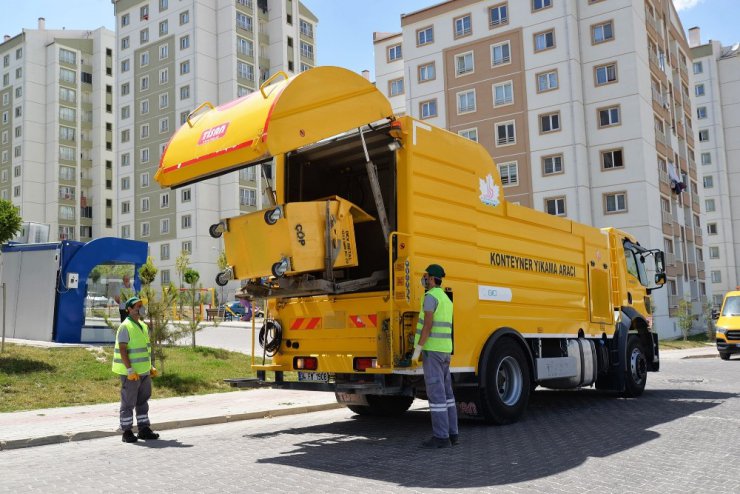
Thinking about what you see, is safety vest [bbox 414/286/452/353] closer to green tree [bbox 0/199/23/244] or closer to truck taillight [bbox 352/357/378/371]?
truck taillight [bbox 352/357/378/371]

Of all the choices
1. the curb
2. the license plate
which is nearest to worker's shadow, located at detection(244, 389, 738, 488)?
the license plate

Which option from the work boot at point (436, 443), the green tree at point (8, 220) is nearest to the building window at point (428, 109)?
the green tree at point (8, 220)

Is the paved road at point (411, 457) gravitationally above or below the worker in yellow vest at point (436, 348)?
below

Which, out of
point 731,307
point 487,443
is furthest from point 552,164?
point 487,443

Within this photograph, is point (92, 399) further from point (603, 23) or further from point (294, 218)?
point (603, 23)

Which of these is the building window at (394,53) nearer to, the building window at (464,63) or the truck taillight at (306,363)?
the building window at (464,63)

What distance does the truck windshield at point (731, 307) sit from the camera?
22.2 metres

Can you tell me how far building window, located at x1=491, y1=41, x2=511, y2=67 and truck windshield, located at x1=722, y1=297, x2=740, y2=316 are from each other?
25213 mm

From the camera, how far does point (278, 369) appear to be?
8.74 metres

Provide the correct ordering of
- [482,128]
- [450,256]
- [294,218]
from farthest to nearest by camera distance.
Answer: [482,128]
[450,256]
[294,218]

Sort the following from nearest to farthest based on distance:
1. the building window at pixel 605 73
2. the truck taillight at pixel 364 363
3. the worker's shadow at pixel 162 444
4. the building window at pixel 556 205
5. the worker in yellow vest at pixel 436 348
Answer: the worker in yellow vest at pixel 436 348 < the truck taillight at pixel 364 363 < the worker's shadow at pixel 162 444 < the building window at pixel 605 73 < the building window at pixel 556 205

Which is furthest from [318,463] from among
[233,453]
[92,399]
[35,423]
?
[92,399]

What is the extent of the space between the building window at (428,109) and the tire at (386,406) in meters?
38.1

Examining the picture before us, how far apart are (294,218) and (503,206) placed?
325cm
